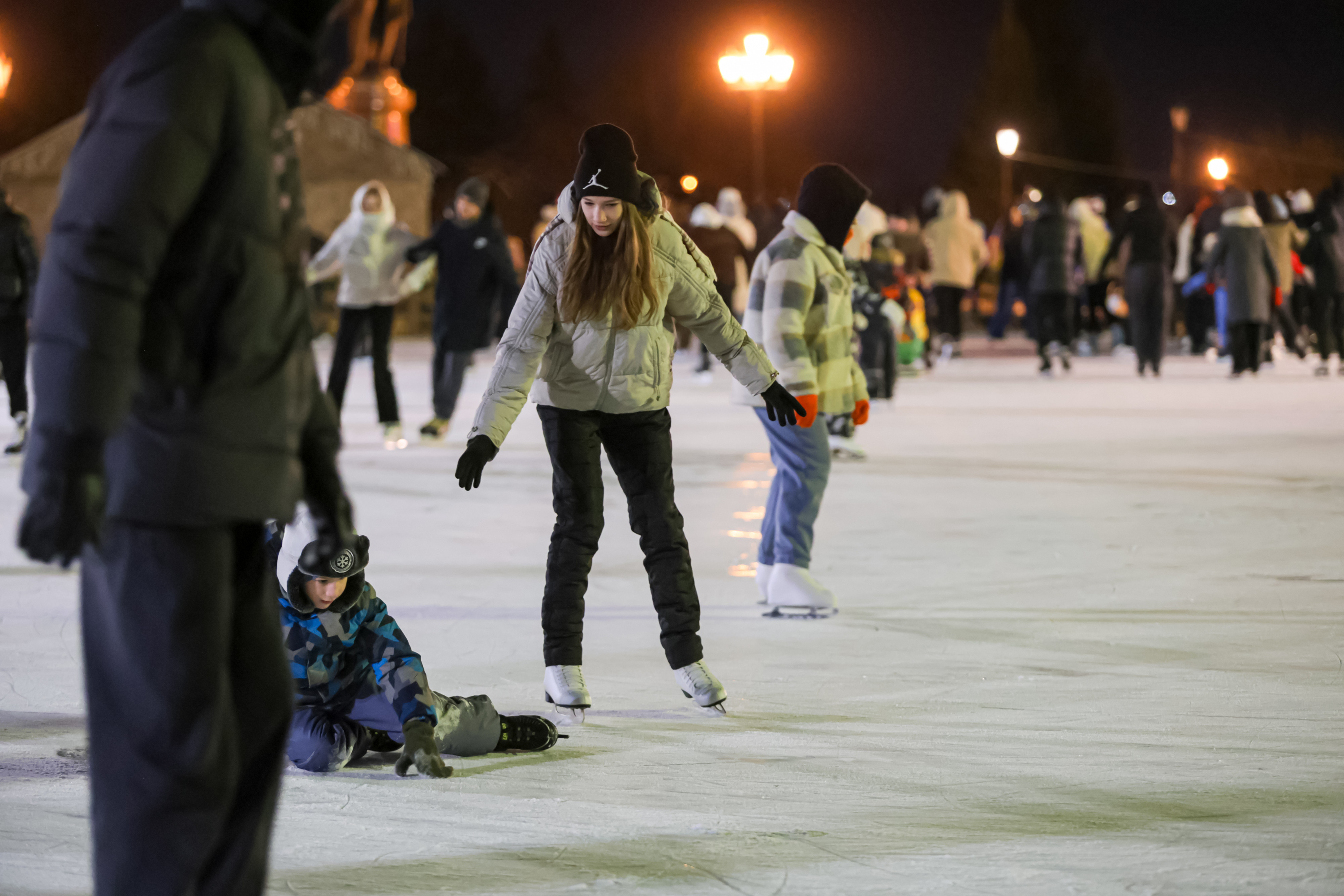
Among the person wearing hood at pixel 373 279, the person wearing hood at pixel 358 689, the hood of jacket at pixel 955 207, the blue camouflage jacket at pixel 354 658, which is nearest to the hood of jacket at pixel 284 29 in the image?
the person wearing hood at pixel 358 689

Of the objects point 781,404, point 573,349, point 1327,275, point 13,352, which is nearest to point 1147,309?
point 1327,275

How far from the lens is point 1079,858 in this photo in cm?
338

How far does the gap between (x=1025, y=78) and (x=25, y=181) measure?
61480 mm

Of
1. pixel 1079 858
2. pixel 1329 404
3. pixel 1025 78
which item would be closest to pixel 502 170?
pixel 1025 78

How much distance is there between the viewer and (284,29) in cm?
242

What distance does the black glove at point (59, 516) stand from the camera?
85.1 inches

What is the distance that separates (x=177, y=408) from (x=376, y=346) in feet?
33.5

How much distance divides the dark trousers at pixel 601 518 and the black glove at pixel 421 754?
2.39ft

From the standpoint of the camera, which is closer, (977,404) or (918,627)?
(918,627)

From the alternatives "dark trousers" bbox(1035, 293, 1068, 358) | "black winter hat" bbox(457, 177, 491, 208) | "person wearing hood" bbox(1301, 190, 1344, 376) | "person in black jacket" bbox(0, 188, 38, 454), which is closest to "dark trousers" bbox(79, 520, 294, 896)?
"person in black jacket" bbox(0, 188, 38, 454)

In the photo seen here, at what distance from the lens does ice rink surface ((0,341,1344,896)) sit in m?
3.39

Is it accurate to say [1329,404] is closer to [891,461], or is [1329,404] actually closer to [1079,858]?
[891,461]

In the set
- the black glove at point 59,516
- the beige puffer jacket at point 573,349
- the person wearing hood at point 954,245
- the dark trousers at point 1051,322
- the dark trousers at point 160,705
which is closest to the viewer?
the black glove at point 59,516

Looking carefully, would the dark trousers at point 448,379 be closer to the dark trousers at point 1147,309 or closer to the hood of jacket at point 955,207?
the dark trousers at point 1147,309
